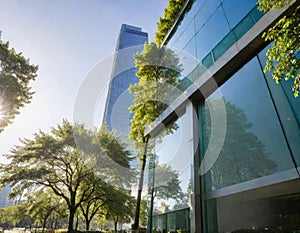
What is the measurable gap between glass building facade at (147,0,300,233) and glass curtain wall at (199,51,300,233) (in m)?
0.02

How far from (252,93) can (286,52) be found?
1.38 meters

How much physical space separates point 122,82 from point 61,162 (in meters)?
26.4

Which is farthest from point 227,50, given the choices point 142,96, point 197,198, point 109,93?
point 109,93

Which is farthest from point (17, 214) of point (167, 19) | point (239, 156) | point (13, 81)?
point (239, 156)

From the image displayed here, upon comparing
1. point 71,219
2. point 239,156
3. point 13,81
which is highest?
point 13,81

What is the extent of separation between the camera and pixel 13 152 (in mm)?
13930

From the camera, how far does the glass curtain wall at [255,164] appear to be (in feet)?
10.9

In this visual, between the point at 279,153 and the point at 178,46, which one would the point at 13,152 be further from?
the point at 279,153

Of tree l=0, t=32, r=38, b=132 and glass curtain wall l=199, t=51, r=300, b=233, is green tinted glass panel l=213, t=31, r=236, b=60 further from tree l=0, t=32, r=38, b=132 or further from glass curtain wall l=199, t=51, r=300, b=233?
tree l=0, t=32, r=38, b=132

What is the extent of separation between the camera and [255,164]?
3838 millimetres

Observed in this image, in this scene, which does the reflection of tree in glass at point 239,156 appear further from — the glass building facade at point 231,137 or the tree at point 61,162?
the tree at point 61,162

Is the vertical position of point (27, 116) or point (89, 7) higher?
point (89, 7)

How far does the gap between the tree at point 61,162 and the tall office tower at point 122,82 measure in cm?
286

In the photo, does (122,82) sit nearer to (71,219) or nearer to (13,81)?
(71,219)
